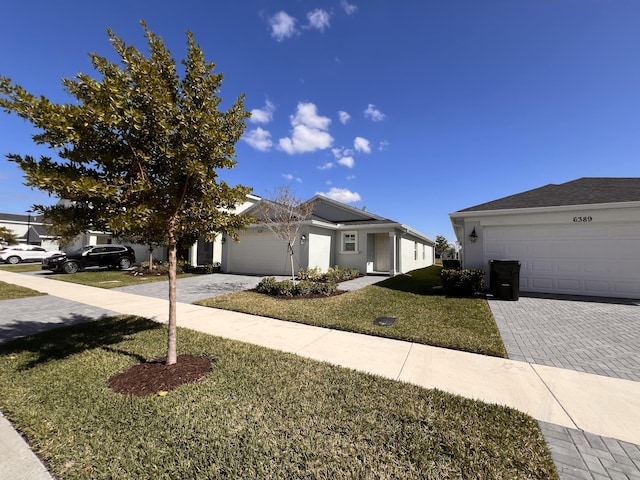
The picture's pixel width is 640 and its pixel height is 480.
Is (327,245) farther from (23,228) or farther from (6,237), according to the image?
(23,228)

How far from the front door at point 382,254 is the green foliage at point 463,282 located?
9.05 metres

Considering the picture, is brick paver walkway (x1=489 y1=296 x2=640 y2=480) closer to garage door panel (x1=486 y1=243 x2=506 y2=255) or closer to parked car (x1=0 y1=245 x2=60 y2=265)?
garage door panel (x1=486 y1=243 x2=506 y2=255)

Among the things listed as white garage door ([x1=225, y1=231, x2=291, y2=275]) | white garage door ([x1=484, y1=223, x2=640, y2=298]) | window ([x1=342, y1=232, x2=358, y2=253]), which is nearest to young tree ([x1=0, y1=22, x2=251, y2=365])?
white garage door ([x1=484, y1=223, x2=640, y2=298])

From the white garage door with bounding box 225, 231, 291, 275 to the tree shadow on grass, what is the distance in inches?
371

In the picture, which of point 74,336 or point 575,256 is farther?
point 575,256

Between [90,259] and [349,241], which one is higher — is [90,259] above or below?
below

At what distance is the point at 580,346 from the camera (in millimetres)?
4902

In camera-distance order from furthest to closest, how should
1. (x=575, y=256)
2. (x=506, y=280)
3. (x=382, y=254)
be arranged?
(x=382, y=254)
(x=575, y=256)
(x=506, y=280)

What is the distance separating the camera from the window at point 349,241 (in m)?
17.1

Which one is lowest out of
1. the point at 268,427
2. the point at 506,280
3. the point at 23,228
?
the point at 268,427

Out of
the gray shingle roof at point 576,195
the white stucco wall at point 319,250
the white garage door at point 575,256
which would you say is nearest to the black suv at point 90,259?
the white stucco wall at point 319,250

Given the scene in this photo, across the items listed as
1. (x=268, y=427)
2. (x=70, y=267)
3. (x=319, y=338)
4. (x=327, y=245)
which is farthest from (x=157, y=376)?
(x=70, y=267)

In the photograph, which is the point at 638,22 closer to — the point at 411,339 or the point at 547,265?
the point at 547,265

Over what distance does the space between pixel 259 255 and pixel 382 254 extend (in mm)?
8497
